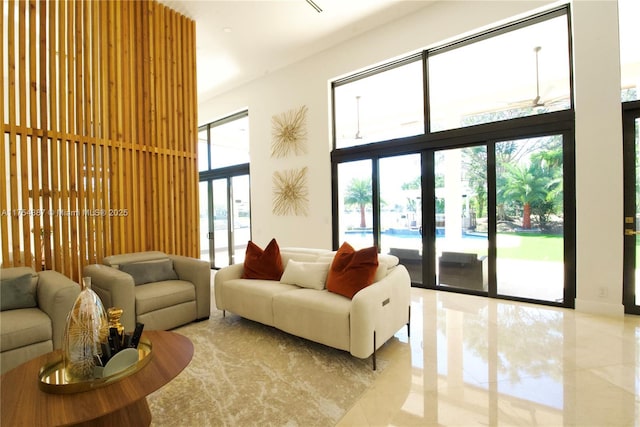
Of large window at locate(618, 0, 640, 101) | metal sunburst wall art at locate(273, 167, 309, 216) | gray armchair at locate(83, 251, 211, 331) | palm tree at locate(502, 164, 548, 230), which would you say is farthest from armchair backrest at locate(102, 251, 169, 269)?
large window at locate(618, 0, 640, 101)

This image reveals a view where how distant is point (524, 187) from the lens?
12.4 ft

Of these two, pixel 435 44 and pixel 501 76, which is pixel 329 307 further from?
pixel 435 44

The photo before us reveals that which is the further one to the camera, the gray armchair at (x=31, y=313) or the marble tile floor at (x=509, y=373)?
the gray armchair at (x=31, y=313)

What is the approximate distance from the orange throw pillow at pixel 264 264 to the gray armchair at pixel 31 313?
1557 mm

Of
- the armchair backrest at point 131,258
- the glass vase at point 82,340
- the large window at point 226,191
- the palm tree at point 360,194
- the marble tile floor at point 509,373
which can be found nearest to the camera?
the glass vase at point 82,340

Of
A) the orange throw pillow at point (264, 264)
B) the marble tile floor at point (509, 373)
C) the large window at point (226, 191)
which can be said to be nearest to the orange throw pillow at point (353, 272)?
the marble tile floor at point (509, 373)

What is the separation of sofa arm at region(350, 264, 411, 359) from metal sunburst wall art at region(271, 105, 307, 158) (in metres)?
3.61

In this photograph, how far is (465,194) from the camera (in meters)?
4.23

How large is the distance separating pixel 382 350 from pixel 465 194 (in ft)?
8.86

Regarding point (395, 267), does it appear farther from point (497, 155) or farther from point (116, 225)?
point (116, 225)

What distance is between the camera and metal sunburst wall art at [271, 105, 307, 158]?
559 cm

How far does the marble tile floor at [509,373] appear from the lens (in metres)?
1.78

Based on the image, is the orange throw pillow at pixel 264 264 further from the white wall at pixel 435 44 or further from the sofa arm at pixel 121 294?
the white wall at pixel 435 44

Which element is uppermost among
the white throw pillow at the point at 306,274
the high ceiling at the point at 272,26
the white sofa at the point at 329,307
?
the high ceiling at the point at 272,26
